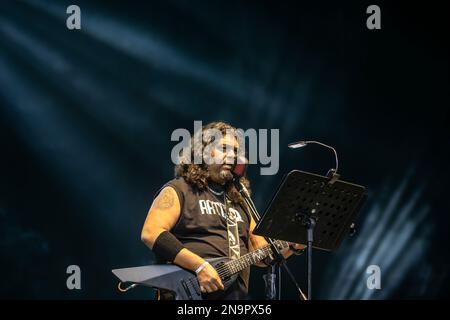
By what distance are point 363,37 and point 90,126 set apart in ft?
8.79

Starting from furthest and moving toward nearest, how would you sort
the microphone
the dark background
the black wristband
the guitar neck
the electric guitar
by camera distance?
1. the dark background
2. the microphone
3. the guitar neck
4. the black wristband
5. the electric guitar

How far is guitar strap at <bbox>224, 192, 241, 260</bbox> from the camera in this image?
3.68 m

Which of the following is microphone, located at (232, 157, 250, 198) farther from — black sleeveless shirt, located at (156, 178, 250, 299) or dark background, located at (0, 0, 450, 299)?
dark background, located at (0, 0, 450, 299)

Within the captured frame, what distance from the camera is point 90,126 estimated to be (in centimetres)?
547

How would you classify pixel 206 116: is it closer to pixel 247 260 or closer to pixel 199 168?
pixel 199 168

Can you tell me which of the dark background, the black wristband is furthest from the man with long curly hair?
the dark background

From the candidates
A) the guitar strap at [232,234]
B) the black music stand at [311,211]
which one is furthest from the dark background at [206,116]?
the black music stand at [311,211]

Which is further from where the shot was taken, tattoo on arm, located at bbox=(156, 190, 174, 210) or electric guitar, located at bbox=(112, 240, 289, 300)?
tattoo on arm, located at bbox=(156, 190, 174, 210)

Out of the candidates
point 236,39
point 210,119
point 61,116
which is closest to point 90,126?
point 61,116

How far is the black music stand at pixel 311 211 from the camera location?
10.5ft

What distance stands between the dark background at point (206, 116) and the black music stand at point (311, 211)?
2.18 metres

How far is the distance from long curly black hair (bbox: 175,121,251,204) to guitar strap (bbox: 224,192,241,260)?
119 millimetres

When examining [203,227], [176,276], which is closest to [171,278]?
[176,276]
